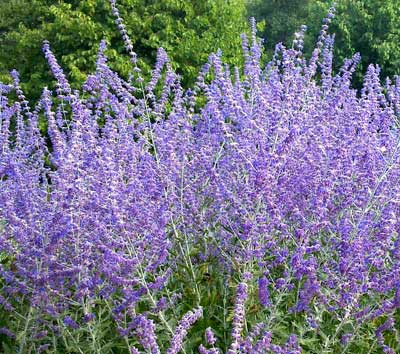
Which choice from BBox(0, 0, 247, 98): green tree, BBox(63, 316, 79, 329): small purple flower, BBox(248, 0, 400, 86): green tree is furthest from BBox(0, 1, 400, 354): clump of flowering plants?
BBox(248, 0, 400, 86): green tree

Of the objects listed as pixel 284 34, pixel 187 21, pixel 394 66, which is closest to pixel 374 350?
pixel 187 21

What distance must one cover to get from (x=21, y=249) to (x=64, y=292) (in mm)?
404

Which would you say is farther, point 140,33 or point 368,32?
point 368,32

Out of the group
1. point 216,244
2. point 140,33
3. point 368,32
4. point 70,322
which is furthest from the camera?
point 368,32

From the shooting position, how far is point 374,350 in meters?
3.71

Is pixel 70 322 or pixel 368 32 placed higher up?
pixel 368 32

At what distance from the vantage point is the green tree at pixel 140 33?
30.3 feet

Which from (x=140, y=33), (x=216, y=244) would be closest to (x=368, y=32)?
(x=140, y=33)

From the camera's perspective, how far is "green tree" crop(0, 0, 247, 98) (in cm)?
924

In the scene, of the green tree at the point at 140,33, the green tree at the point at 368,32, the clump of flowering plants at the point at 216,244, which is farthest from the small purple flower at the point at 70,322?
the green tree at the point at 368,32

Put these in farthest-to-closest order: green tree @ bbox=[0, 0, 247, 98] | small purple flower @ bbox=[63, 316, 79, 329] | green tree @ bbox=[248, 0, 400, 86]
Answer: green tree @ bbox=[248, 0, 400, 86]
green tree @ bbox=[0, 0, 247, 98]
small purple flower @ bbox=[63, 316, 79, 329]

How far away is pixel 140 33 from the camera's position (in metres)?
9.62

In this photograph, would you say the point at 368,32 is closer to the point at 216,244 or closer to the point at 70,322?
the point at 216,244

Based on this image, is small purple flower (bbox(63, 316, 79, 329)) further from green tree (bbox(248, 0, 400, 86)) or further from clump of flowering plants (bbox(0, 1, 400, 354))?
green tree (bbox(248, 0, 400, 86))
